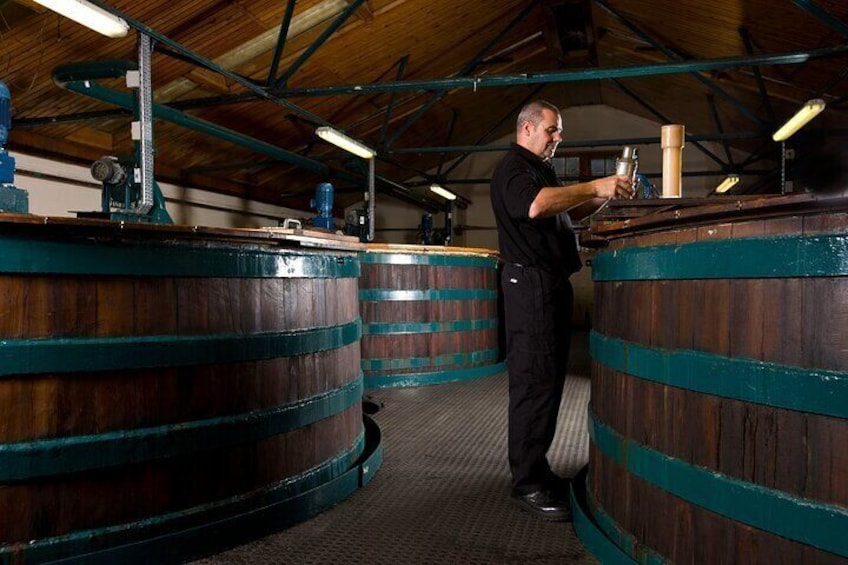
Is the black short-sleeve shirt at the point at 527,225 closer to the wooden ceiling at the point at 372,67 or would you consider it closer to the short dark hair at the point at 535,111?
the short dark hair at the point at 535,111

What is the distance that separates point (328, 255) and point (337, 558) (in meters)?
1.40

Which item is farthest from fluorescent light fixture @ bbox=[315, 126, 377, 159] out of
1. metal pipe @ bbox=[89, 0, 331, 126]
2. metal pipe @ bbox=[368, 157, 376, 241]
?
Result: metal pipe @ bbox=[368, 157, 376, 241]

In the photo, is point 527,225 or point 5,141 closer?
point 527,225

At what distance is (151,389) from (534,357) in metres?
1.64

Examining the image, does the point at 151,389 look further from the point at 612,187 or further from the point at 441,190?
the point at 441,190

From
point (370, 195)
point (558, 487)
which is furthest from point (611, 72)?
point (558, 487)

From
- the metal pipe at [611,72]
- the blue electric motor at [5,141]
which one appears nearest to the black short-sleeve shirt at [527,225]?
the blue electric motor at [5,141]

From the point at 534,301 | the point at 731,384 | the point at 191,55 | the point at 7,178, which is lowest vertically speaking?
the point at 731,384

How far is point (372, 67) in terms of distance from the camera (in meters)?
9.73

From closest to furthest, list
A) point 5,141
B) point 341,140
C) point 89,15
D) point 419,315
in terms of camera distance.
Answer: point 5,141, point 89,15, point 419,315, point 341,140

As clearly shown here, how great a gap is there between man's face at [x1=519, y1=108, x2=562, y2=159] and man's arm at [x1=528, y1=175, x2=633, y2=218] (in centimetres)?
45

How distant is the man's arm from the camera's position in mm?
2467

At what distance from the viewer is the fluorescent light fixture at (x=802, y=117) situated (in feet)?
24.1

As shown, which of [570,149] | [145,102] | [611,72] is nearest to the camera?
[145,102]
